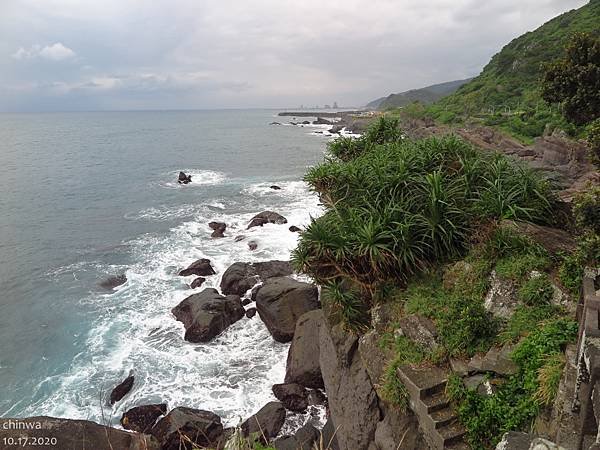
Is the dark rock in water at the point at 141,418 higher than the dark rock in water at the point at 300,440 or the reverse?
the reverse

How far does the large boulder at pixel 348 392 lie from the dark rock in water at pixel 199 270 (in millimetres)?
11576

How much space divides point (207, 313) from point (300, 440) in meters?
7.27

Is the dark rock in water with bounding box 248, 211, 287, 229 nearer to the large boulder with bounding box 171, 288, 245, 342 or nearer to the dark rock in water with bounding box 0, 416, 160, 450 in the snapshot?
the large boulder with bounding box 171, 288, 245, 342

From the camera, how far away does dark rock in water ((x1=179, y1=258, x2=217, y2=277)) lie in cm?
2072

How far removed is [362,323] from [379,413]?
6.53 ft

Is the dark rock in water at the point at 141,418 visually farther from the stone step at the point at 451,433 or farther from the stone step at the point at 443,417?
the stone step at the point at 451,433

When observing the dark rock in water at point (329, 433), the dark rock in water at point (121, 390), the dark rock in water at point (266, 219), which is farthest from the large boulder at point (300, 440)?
the dark rock in water at point (266, 219)

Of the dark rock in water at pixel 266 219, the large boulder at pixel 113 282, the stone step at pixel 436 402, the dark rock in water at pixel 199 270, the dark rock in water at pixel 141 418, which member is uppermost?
the stone step at pixel 436 402

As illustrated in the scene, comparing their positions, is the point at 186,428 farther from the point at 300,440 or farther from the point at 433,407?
the point at 433,407

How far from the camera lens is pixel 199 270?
20.8 metres

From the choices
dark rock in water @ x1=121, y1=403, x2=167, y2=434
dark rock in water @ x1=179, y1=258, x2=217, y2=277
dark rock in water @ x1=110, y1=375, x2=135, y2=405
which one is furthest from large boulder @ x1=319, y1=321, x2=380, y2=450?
dark rock in water @ x1=179, y1=258, x2=217, y2=277

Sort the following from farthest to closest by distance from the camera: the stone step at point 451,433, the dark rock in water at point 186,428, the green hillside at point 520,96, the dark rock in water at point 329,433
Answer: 1. the green hillside at point 520,96
2. the dark rock in water at point 186,428
3. the dark rock in water at point 329,433
4. the stone step at point 451,433

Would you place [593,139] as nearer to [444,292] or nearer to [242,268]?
[444,292]

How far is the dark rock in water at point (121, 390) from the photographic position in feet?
42.9
